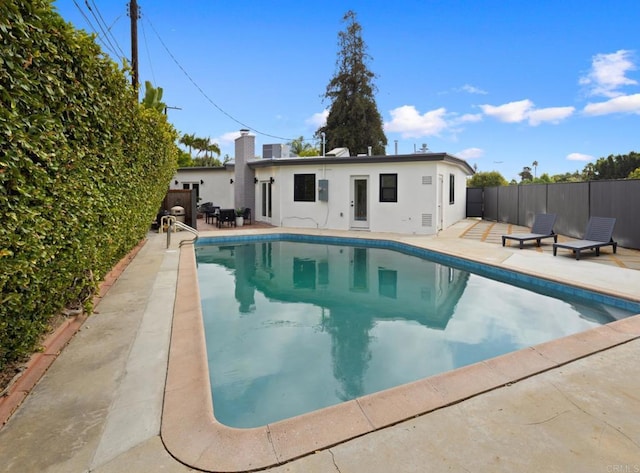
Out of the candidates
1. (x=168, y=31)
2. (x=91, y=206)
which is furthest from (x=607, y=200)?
(x=168, y=31)

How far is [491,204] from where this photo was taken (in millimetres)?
23078

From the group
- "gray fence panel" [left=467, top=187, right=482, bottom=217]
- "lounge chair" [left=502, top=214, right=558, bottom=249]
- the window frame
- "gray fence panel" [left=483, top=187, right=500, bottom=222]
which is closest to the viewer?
"lounge chair" [left=502, top=214, right=558, bottom=249]

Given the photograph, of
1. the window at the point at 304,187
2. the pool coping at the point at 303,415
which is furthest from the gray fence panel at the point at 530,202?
the pool coping at the point at 303,415

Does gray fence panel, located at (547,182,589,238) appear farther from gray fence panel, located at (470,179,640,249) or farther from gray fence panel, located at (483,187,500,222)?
gray fence panel, located at (483,187,500,222)

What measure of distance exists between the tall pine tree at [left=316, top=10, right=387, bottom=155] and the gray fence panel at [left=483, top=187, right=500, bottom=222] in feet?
45.6

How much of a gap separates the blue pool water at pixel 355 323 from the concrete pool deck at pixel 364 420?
82cm

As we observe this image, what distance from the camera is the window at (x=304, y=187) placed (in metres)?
17.0

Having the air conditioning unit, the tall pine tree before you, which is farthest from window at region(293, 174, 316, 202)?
the tall pine tree

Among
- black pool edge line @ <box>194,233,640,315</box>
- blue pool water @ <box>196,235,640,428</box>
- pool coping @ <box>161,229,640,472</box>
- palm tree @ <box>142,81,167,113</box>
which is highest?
palm tree @ <box>142,81,167,113</box>

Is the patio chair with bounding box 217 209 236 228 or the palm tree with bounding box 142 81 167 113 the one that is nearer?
the palm tree with bounding box 142 81 167 113

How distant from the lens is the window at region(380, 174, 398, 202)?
605 inches

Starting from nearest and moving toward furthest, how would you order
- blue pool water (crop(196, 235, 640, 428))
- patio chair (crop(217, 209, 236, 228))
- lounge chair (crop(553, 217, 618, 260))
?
blue pool water (crop(196, 235, 640, 428)) < lounge chair (crop(553, 217, 618, 260)) < patio chair (crop(217, 209, 236, 228))

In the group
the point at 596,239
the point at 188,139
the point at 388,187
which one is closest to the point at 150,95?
the point at 388,187

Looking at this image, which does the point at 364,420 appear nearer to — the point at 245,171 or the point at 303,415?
the point at 303,415
